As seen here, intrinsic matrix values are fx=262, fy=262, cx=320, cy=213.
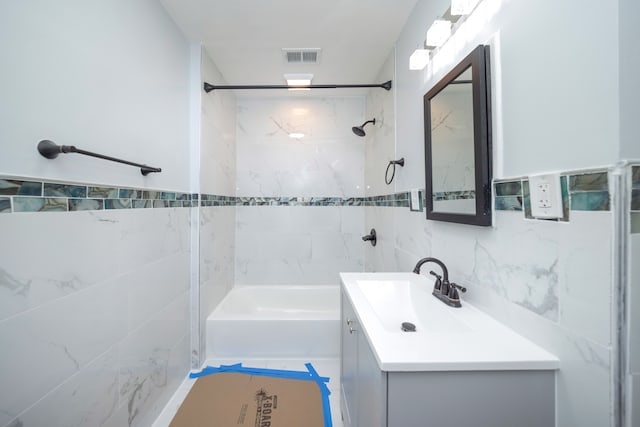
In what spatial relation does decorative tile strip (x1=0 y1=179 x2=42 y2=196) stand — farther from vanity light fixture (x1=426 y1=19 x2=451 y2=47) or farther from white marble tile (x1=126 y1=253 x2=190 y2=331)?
vanity light fixture (x1=426 y1=19 x2=451 y2=47)

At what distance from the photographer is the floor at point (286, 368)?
1.49m

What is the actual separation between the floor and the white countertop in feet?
2.81

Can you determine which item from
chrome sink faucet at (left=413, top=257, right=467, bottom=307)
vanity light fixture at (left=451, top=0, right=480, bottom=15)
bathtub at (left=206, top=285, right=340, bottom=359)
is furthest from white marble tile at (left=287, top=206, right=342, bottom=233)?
vanity light fixture at (left=451, top=0, right=480, bottom=15)

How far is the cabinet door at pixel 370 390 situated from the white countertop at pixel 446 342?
0.05m

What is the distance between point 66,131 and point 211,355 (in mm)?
1772

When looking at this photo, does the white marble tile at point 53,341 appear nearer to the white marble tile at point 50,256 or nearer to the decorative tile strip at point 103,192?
the white marble tile at point 50,256

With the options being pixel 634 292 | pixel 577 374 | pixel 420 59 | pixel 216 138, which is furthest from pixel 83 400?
pixel 420 59

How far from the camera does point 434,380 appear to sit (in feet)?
2.05

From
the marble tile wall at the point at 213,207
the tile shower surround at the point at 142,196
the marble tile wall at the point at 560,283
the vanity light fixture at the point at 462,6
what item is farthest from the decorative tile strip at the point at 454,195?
the marble tile wall at the point at 213,207

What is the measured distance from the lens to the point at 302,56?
2.06 metres

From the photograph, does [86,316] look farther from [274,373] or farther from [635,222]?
[635,222]

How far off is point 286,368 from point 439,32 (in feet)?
7.32

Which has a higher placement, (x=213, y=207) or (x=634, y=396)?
(x=213, y=207)

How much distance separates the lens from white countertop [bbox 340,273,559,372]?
0.62 m
